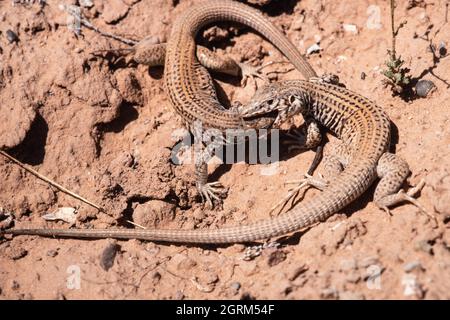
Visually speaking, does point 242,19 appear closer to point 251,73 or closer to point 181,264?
point 251,73

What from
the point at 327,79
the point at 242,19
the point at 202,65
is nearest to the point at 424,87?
the point at 327,79

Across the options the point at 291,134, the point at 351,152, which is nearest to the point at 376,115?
the point at 351,152

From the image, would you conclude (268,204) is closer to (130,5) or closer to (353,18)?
(353,18)

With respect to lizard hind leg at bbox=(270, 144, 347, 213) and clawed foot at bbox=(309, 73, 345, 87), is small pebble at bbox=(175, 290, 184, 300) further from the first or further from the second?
clawed foot at bbox=(309, 73, 345, 87)

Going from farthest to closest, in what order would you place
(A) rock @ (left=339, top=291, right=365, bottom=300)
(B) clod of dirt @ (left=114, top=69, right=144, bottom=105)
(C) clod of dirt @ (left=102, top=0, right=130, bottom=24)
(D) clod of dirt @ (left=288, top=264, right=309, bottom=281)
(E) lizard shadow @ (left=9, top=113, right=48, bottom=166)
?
(C) clod of dirt @ (left=102, top=0, right=130, bottom=24) < (B) clod of dirt @ (left=114, top=69, right=144, bottom=105) < (E) lizard shadow @ (left=9, top=113, right=48, bottom=166) < (D) clod of dirt @ (left=288, top=264, right=309, bottom=281) < (A) rock @ (left=339, top=291, right=365, bottom=300)

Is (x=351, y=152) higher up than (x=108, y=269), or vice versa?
(x=351, y=152)

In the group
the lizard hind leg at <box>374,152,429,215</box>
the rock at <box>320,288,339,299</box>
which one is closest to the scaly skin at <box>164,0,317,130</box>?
the lizard hind leg at <box>374,152,429,215</box>
